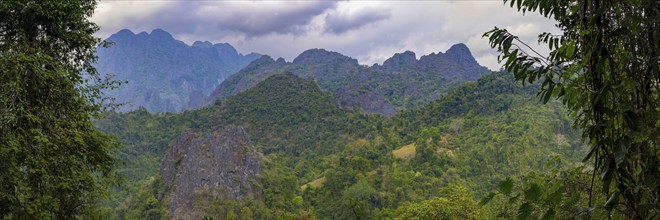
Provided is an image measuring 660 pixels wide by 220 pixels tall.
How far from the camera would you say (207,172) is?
42750mm

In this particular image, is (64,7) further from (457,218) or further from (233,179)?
(233,179)

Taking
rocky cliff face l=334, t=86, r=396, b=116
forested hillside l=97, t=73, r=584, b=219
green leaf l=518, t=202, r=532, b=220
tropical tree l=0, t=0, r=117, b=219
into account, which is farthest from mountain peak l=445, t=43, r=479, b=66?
green leaf l=518, t=202, r=532, b=220

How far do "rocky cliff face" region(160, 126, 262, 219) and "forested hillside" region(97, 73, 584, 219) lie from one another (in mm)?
934

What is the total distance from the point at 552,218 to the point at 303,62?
7197 inches

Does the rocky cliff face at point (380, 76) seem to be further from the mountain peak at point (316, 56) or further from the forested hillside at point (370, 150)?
the forested hillside at point (370, 150)

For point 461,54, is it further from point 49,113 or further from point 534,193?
point 534,193

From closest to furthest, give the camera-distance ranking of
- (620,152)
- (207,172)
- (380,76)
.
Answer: (620,152) < (207,172) < (380,76)

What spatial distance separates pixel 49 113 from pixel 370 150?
43596 mm

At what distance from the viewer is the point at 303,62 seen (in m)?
183

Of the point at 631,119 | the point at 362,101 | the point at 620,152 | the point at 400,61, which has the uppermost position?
the point at 400,61

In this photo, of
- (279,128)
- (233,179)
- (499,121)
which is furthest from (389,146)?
(279,128)

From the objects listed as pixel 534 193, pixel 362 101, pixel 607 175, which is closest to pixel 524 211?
pixel 534 193

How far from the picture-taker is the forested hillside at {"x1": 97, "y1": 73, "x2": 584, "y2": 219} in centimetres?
3738

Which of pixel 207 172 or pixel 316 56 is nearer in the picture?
pixel 207 172
